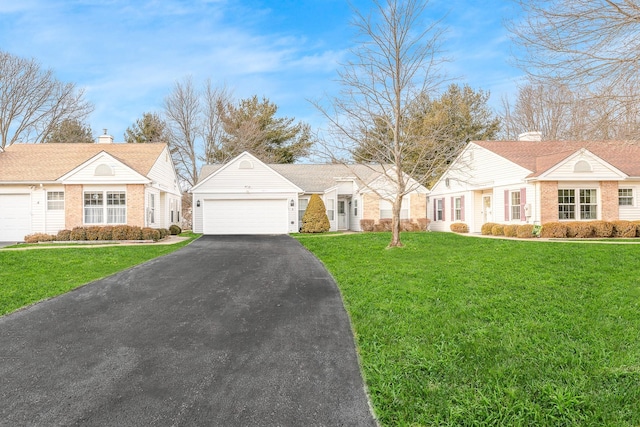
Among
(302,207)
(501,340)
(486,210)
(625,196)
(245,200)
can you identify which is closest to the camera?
(501,340)

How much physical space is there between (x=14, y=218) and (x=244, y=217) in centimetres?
1089

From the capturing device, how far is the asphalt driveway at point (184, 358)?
3.24 meters

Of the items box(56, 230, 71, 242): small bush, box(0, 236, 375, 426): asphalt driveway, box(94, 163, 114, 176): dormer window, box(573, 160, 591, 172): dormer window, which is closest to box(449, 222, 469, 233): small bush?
box(573, 160, 591, 172): dormer window

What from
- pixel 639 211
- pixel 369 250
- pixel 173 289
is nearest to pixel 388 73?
pixel 369 250

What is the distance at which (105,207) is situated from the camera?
699 inches

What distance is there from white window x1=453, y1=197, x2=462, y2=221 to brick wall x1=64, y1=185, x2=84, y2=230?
19.4 m

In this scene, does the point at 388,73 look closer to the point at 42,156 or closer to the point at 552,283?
the point at 552,283

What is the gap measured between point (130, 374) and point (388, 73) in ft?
38.1

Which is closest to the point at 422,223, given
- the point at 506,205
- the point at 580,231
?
the point at 506,205

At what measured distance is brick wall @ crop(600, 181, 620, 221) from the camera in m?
16.9

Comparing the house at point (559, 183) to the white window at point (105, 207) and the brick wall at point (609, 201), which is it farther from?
the white window at point (105, 207)

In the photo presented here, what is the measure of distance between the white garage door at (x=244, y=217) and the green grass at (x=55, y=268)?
22.5 ft

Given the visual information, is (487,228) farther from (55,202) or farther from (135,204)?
(55,202)

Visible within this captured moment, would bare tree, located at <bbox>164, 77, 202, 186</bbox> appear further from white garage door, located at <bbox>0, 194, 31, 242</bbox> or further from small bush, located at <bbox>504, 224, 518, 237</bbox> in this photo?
small bush, located at <bbox>504, 224, 518, 237</bbox>
